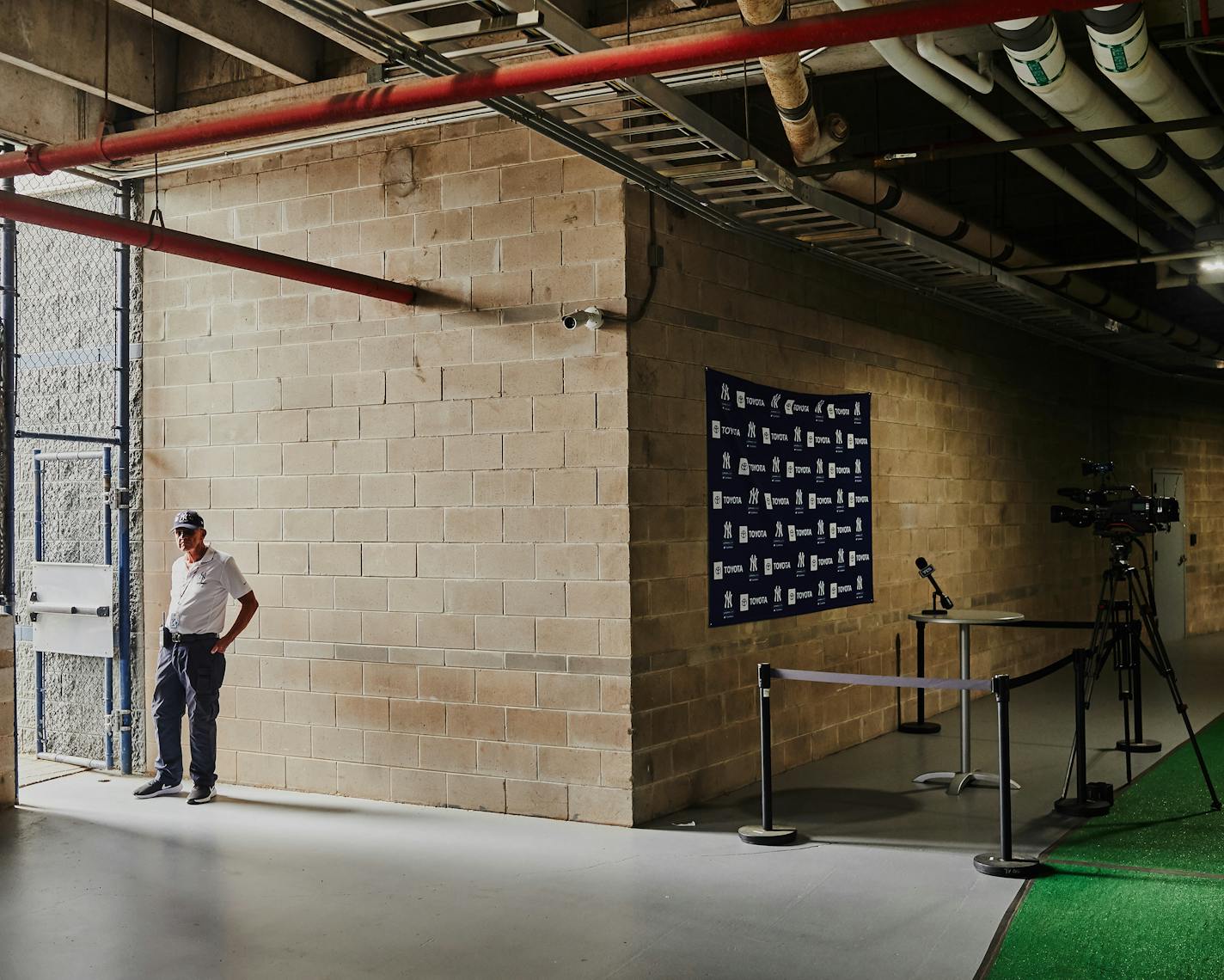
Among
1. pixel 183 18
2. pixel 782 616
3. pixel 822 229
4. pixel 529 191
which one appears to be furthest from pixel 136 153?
pixel 782 616

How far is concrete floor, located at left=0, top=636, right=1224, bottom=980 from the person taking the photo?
4.45 metres

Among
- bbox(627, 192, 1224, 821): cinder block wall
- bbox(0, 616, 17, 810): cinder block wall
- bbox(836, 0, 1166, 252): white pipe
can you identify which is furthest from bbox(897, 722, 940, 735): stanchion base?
bbox(0, 616, 17, 810): cinder block wall

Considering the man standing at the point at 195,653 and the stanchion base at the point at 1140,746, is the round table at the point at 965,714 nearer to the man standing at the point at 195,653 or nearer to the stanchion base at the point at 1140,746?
the stanchion base at the point at 1140,746

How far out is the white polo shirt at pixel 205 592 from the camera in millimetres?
6957

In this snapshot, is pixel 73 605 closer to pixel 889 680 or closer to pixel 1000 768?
pixel 889 680

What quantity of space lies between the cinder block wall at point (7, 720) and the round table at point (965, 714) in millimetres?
5267

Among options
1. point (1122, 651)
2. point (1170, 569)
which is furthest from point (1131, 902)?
point (1170, 569)

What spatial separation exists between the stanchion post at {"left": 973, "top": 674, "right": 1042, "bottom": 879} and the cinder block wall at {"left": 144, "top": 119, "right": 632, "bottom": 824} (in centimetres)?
183

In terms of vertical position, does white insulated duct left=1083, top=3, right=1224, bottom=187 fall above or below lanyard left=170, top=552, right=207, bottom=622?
above

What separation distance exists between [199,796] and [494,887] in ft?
8.22

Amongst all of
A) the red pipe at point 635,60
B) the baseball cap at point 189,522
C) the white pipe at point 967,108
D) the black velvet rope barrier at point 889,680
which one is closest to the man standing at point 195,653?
the baseball cap at point 189,522

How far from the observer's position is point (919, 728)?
8.98m

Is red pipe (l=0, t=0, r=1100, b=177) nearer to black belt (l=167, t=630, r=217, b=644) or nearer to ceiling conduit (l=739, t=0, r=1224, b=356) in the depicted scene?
ceiling conduit (l=739, t=0, r=1224, b=356)

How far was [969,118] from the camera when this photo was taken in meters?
5.95
